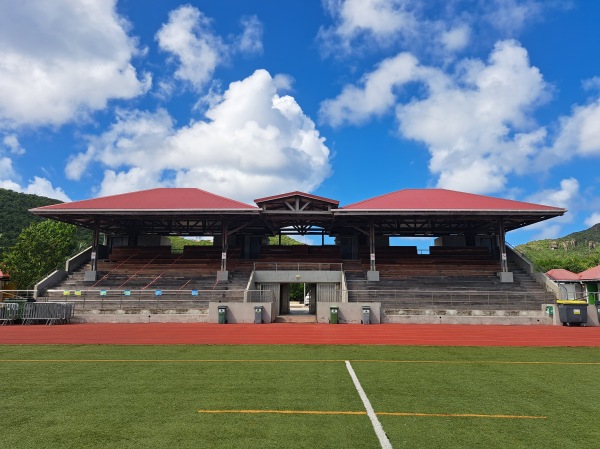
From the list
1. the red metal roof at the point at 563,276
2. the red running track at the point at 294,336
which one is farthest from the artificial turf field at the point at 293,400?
the red metal roof at the point at 563,276

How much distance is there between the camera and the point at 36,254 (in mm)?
55531

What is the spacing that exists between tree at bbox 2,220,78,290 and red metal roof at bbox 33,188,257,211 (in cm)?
2318

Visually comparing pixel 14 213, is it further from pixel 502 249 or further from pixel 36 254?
pixel 502 249

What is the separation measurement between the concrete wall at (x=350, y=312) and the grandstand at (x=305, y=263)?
2.7 inches

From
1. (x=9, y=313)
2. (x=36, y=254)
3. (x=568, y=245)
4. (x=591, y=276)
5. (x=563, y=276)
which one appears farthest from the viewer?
(x=568, y=245)

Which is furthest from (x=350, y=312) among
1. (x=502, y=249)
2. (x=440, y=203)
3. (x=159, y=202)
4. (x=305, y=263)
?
(x=159, y=202)

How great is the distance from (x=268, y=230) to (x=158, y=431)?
37380 mm

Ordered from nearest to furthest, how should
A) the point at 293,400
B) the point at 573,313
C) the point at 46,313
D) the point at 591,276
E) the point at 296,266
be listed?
the point at 293,400 → the point at 46,313 → the point at 573,313 → the point at 296,266 → the point at 591,276

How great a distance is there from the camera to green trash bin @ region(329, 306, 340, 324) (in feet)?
83.9

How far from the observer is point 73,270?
36594mm

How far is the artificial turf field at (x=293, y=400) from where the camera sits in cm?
565

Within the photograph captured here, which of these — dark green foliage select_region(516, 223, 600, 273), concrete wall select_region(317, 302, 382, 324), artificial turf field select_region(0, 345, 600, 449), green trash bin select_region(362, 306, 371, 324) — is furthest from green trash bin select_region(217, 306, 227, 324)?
dark green foliage select_region(516, 223, 600, 273)

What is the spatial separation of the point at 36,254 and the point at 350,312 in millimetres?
51367

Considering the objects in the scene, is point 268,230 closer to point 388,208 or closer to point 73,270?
point 388,208
